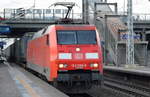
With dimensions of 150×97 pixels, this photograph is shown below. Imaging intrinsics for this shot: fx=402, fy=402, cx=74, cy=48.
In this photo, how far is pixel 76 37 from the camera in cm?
1653

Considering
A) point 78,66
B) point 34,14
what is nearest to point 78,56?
point 78,66

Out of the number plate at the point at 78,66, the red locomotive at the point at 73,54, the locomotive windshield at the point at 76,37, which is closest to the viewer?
the red locomotive at the point at 73,54

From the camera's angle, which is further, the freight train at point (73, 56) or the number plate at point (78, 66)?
the number plate at point (78, 66)

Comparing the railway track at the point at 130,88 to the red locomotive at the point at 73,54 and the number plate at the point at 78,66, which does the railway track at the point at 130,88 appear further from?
the number plate at the point at 78,66

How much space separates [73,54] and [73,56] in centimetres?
10

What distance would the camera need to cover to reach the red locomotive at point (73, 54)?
15.5 meters

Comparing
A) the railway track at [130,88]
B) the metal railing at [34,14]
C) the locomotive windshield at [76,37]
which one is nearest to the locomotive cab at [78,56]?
the locomotive windshield at [76,37]

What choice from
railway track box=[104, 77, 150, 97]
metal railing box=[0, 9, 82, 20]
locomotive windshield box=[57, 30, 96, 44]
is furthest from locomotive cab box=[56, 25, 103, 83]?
metal railing box=[0, 9, 82, 20]

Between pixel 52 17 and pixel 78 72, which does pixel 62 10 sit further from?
pixel 78 72

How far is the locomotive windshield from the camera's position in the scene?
16312 millimetres

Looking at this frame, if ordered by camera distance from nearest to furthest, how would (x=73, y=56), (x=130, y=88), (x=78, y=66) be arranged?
1. (x=78, y=66)
2. (x=73, y=56)
3. (x=130, y=88)

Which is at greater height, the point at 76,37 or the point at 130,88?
the point at 76,37

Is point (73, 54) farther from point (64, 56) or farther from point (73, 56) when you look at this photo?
point (64, 56)

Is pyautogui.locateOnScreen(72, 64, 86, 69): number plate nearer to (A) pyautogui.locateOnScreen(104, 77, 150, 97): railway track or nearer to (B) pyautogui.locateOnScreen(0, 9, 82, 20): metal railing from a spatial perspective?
(A) pyautogui.locateOnScreen(104, 77, 150, 97): railway track
